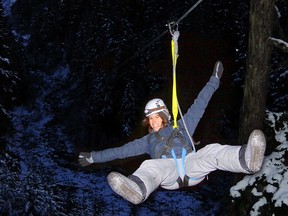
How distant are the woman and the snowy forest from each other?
864 cm

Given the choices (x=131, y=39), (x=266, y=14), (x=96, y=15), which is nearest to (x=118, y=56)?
(x=131, y=39)

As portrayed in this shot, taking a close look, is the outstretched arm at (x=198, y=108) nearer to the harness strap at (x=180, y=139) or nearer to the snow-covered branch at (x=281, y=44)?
the harness strap at (x=180, y=139)

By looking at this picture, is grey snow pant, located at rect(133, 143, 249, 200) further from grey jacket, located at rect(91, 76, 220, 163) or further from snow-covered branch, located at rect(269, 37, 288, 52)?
snow-covered branch, located at rect(269, 37, 288, 52)

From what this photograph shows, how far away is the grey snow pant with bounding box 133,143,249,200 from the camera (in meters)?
4.65

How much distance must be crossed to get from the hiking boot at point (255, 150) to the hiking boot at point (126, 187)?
1320mm

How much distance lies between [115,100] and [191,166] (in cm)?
1592

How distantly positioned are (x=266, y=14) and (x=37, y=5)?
3266 centimetres

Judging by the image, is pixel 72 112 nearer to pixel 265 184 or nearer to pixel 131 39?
pixel 131 39

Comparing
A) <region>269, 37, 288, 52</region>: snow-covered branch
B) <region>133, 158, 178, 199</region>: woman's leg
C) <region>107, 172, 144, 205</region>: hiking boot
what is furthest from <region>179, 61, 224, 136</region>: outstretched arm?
<region>269, 37, 288, 52</region>: snow-covered branch

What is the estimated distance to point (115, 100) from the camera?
20.9 m

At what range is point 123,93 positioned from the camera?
20.4m

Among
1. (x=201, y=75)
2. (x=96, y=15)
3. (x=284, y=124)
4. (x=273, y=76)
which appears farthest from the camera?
(x=96, y=15)

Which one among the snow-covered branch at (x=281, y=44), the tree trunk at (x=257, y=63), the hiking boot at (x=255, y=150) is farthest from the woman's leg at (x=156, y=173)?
the snow-covered branch at (x=281, y=44)

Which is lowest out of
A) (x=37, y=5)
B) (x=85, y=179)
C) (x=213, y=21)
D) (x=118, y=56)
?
(x=85, y=179)
